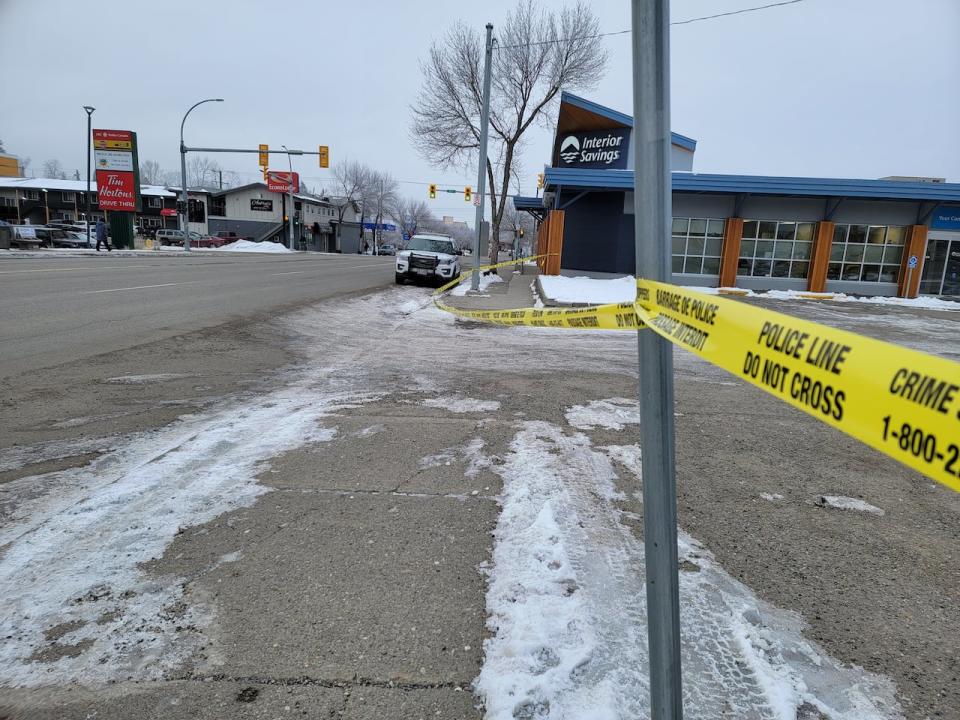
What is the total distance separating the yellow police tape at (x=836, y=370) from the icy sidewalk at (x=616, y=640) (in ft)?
4.32

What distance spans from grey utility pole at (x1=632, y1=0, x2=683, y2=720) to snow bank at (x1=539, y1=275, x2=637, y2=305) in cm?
1288

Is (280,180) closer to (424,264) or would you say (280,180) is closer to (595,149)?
(595,149)

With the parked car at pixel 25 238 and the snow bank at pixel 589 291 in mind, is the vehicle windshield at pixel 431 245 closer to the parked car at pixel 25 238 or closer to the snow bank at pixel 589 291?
the snow bank at pixel 589 291

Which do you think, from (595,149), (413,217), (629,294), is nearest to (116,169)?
(595,149)

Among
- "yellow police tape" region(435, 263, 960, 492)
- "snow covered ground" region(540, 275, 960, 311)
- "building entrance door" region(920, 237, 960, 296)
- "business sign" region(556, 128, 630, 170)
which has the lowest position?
"snow covered ground" region(540, 275, 960, 311)

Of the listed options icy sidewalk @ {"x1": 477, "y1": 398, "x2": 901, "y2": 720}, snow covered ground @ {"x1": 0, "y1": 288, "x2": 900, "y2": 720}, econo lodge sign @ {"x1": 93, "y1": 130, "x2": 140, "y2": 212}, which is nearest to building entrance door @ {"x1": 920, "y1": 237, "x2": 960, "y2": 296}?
snow covered ground @ {"x1": 0, "y1": 288, "x2": 900, "y2": 720}

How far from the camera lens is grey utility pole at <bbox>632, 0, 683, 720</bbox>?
4.49 ft

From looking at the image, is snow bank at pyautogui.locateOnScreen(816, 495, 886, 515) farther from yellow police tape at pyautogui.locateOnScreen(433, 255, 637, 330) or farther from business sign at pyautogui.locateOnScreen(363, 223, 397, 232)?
business sign at pyautogui.locateOnScreen(363, 223, 397, 232)

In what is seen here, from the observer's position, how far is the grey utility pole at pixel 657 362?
1.37m

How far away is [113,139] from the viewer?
36969 millimetres

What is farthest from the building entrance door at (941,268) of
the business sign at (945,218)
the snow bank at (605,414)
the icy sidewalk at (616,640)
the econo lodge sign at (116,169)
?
the econo lodge sign at (116,169)

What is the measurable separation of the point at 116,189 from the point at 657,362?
43680mm

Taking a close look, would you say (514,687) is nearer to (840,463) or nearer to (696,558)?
(696,558)

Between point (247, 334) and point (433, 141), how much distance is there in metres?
27.7
